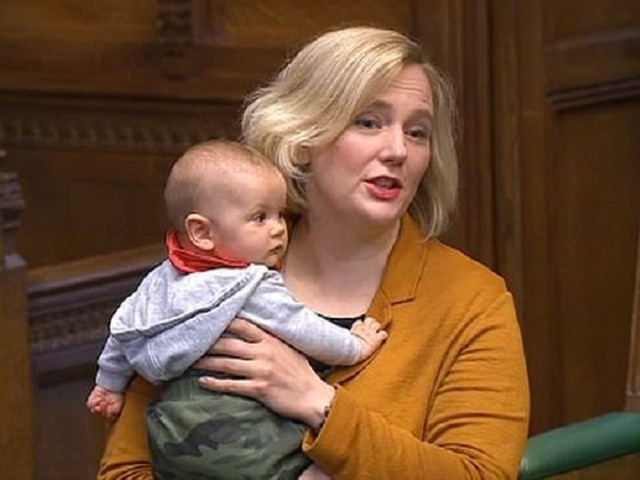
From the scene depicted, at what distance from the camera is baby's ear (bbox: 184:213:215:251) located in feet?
7.73

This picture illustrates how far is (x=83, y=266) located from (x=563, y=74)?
3.18ft

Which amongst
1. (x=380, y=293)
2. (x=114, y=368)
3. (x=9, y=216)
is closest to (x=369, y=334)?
(x=380, y=293)

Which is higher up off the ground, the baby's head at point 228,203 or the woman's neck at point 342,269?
the baby's head at point 228,203

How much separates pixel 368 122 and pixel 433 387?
0.32m

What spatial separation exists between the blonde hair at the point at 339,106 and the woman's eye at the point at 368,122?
0.06 feet

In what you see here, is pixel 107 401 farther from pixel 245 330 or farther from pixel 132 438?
pixel 245 330

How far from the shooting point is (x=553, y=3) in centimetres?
388

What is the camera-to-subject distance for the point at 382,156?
241 cm

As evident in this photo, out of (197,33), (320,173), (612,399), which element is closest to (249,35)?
(197,33)

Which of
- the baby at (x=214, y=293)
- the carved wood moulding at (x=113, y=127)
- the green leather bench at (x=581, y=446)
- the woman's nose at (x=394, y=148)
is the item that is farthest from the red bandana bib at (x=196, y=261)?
the carved wood moulding at (x=113, y=127)

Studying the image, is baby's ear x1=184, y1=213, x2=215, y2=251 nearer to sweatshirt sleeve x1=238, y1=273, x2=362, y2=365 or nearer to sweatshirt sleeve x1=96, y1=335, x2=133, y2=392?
sweatshirt sleeve x1=238, y1=273, x2=362, y2=365

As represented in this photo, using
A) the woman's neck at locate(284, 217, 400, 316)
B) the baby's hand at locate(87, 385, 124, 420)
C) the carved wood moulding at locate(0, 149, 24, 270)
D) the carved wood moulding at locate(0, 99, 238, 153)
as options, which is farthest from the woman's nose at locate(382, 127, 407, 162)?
the carved wood moulding at locate(0, 99, 238, 153)

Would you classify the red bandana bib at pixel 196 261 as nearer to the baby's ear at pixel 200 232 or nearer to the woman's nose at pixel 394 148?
the baby's ear at pixel 200 232

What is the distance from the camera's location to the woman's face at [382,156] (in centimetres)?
241
